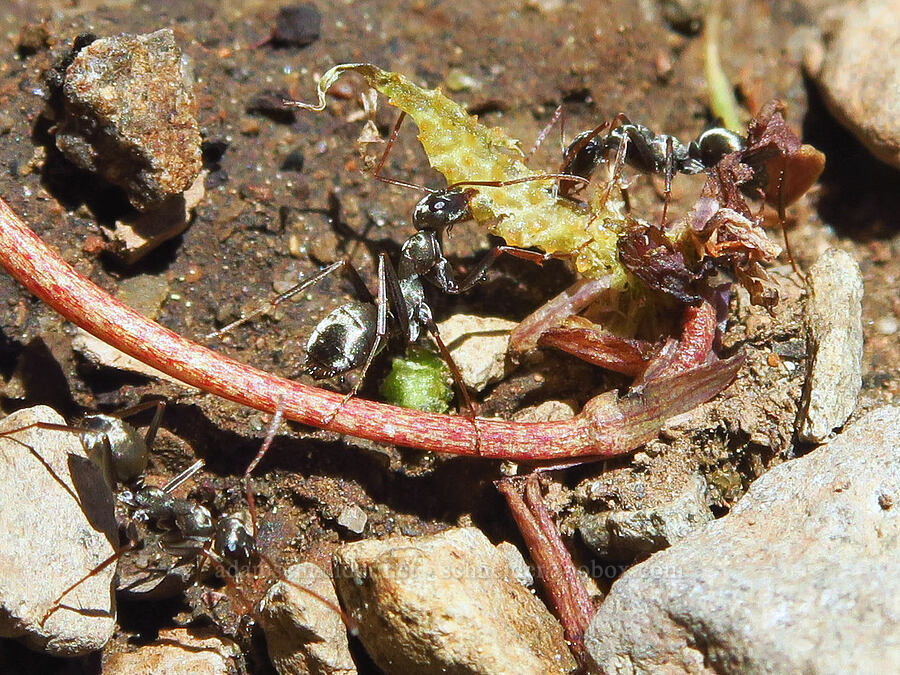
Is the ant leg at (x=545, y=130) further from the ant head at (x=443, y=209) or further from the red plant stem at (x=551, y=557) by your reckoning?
the red plant stem at (x=551, y=557)

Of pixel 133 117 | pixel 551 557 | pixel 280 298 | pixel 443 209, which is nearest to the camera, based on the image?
pixel 551 557

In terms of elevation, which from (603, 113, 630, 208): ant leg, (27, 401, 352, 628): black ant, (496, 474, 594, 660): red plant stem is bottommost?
(27, 401, 352, 628): black ant

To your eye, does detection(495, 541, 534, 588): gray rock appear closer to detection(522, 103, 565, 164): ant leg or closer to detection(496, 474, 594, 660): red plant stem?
detection(496, 474, 594, 660): red plant stem

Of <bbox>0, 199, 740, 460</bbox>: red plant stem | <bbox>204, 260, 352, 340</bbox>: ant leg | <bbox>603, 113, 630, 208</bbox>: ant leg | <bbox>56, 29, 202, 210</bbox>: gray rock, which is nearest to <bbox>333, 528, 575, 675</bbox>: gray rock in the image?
<bbox>0, 199, 740, 460</bbox>: red plant stem

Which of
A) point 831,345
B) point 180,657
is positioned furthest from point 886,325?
point 180,657

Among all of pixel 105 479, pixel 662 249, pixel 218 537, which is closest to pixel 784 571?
pixel 662 249

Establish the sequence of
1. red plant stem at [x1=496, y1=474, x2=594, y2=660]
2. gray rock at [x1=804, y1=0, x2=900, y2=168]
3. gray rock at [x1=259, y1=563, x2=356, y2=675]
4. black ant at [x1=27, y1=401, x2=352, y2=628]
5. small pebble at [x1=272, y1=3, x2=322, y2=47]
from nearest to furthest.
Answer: gray rock at [x1=259, y1=563, x2=356, y2=675], red plant stem at [x1=496, y1=474, x2=594, y2=660], black ant at [x1=27, y1=401, x2=352, y2=628], gray rock at [x1=804, y1=0, x2=900, y2=168], small pebble at [x1=272, y1=3, x2=322, y2=47]

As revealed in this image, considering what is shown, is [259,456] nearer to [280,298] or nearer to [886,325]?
[280,298]

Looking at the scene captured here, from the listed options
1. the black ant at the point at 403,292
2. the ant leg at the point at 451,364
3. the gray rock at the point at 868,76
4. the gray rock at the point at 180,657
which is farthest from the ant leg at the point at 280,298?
the gray rock at the point at 868,76
